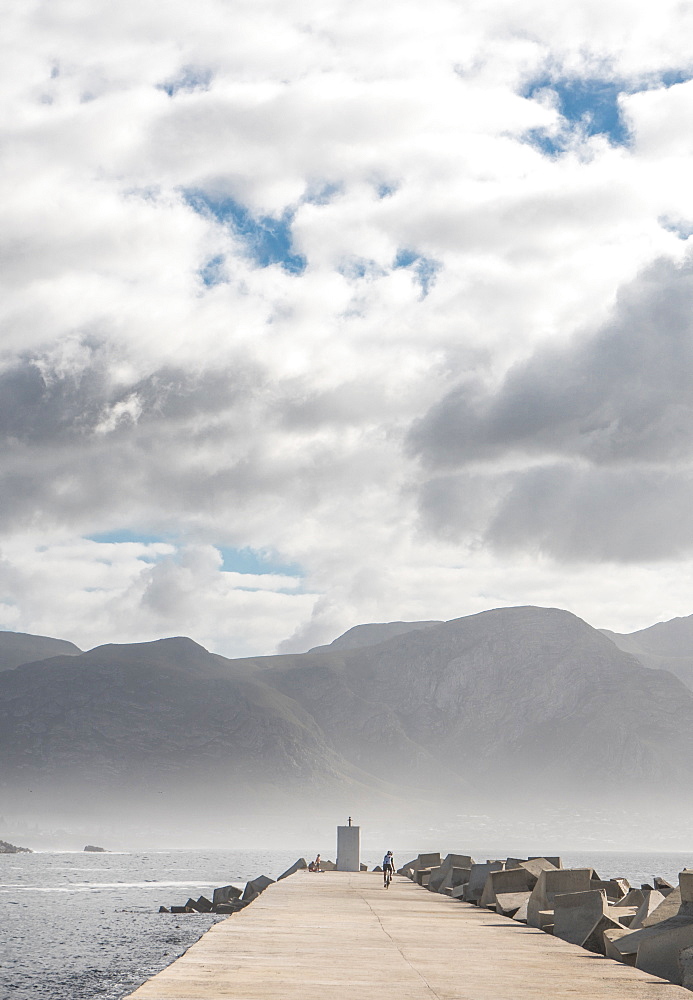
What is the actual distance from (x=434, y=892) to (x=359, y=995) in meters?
31.3

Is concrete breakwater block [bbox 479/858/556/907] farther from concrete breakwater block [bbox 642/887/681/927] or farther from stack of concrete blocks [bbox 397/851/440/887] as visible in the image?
A: stack of concrete blocks [bbox 397/851/440/887]

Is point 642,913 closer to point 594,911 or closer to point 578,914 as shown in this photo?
point 578,914

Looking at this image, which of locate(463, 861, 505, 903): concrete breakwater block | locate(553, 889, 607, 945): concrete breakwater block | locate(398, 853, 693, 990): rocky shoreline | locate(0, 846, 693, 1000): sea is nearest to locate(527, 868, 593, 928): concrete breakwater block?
locate(398, 853, 693, 990): rocky shoreline

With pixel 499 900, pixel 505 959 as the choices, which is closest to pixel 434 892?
pixel 499 900

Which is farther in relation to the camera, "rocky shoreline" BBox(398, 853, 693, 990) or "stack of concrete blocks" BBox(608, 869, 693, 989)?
"rocky shoreline" BBox(398, 853, 693, 990)

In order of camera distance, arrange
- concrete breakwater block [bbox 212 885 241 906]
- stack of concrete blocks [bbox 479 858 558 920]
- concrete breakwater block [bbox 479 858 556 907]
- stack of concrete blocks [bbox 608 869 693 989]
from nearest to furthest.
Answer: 1. stack of concrete blocks [bbox 608 869 693 989]
2. stack of concrete blocks [bbox 479 858 558 920]
3. concrete breakwater block [bbox 479 858 556 907]
4. concrete breakwater block [bbox 212 885 241 906]

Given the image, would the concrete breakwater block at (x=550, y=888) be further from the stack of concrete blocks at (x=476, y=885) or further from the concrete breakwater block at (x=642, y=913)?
the stack of concrete blocks at (x=476, y=885)

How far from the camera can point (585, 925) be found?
20.7 metres

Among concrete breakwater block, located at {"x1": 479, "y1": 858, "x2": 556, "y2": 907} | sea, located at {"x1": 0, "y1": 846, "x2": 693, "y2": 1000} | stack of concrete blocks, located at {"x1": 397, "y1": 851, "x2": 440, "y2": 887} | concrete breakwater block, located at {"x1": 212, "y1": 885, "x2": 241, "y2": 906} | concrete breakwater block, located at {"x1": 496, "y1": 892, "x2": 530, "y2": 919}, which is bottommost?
sea, located at {"x1": 0, "y1": 846, "x2": 693, "y2": 1000}

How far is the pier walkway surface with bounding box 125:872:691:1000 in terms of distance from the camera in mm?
13312

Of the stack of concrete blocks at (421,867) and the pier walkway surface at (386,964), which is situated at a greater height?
the pier walkway surface at (386,964)

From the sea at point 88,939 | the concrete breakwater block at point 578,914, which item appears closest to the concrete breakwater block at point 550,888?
the concrete breakwater block at point 578,914

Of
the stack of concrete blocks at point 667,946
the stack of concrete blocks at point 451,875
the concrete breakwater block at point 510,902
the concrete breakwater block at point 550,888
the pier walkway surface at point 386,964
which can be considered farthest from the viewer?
the stack of concrete blocks at point 451,875

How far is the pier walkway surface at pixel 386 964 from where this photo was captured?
43.7 ft
